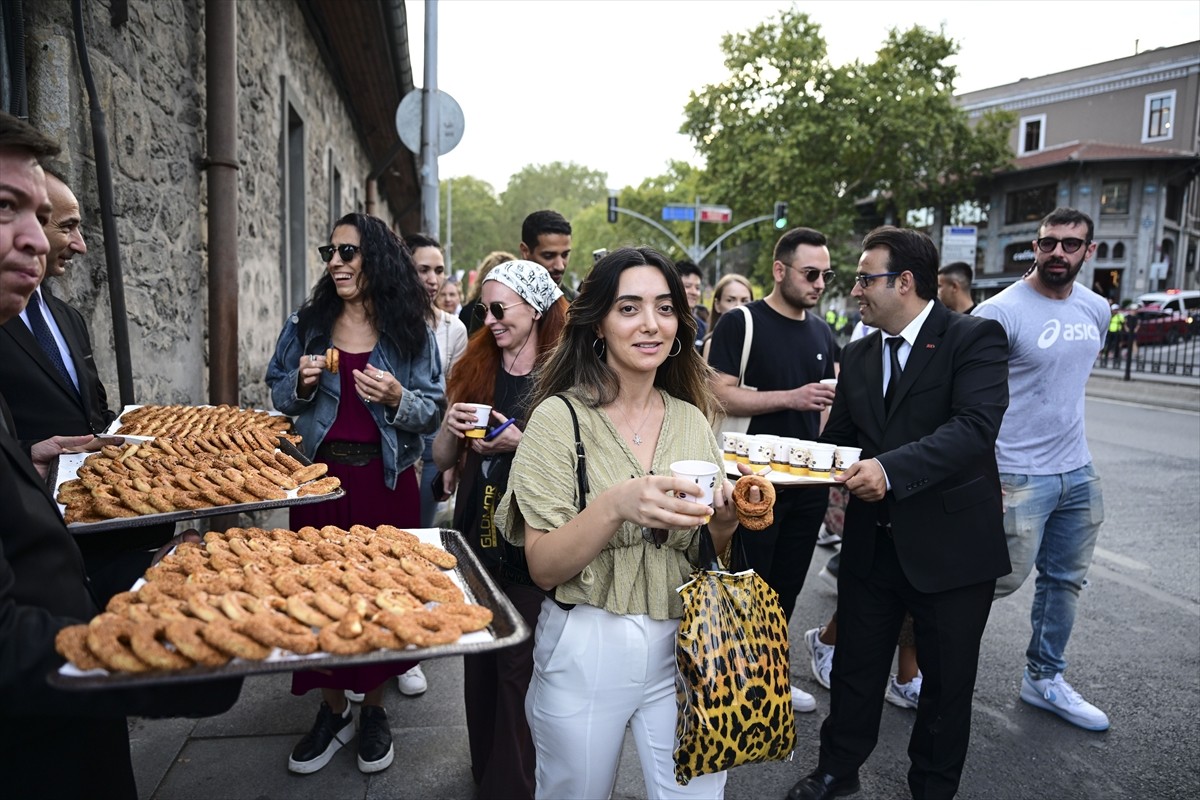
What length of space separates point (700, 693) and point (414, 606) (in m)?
0.80

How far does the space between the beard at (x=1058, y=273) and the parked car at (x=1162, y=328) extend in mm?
22922

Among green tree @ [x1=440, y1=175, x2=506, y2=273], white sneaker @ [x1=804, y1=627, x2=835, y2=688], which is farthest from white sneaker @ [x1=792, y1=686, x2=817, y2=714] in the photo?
green tree @ [x1=440, y1=175, x2=506, y2=273]

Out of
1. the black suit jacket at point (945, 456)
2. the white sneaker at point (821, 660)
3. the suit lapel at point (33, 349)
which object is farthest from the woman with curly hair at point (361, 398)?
the white sneaker at point (821, 660)

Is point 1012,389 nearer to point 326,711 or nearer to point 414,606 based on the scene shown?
point 414,606

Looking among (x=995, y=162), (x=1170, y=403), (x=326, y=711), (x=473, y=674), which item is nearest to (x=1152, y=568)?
(x=473, y=674)

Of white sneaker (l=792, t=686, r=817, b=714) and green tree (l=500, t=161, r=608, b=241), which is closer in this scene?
white sneaker (l=792, t=686, r=817, b=714)

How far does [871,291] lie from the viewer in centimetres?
333

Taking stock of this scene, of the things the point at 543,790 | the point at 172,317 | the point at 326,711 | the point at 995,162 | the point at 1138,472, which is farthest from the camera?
the point at 995,162

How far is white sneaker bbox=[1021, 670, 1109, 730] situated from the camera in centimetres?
384

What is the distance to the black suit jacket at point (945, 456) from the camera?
Answer: 2.98 metres

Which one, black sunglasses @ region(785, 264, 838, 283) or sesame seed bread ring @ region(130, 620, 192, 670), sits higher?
black sunglasses @ region(785, 264, 838, 283)

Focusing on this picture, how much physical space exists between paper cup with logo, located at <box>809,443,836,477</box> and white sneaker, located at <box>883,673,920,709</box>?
1.68 meters

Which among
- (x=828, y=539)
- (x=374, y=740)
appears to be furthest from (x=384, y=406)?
(x=828, y=539)

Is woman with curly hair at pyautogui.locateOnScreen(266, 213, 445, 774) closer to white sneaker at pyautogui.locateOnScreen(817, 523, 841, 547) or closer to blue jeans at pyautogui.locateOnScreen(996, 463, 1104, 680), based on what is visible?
blue jeans at pyautogui.locateOnScreen(996, 463, 1104, 680)
